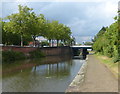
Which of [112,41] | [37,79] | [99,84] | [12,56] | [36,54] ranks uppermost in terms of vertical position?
[112,41]

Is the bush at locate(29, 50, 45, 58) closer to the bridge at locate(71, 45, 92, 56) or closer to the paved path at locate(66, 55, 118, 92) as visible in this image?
the bridge at locate(71, 45, 92, 56)

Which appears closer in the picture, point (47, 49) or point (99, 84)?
point (99, 84)

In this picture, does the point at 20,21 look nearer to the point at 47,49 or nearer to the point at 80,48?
the point at 47,49

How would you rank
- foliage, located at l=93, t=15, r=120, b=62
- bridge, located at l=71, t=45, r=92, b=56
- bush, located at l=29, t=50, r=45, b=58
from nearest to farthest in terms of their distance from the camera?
foliage, located at l=93, t=15, r=120, b=62, bush, located at l=29, t=50, r=45, b=58, bridge, located at l=71, t=45, r=92, b=56

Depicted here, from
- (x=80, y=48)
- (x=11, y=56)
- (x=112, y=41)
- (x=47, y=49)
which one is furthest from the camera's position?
(x=80, y=48)

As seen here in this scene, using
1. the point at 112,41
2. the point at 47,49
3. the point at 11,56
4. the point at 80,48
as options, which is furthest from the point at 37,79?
the point at 80,48

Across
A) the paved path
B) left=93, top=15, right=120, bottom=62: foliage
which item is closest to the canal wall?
left=93, top=15, right=120, bottom=62: foliage

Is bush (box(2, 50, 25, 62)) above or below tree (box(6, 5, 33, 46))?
below

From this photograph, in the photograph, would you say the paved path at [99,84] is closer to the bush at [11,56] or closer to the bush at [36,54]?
the bush at [11,56]

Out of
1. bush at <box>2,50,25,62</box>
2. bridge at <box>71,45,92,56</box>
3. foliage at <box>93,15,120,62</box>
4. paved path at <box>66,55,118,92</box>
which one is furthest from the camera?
bridge at <box>71,45,92,56</box>

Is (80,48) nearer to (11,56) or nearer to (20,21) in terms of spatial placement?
(20,21)

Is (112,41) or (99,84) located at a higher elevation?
(112,41)

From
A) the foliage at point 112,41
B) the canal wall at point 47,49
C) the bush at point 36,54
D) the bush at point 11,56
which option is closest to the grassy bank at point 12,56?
the bush at point 11,56

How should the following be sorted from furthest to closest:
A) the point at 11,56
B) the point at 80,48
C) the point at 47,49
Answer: the point at 80,48 < the point at 47,49 < the point at 11,56
